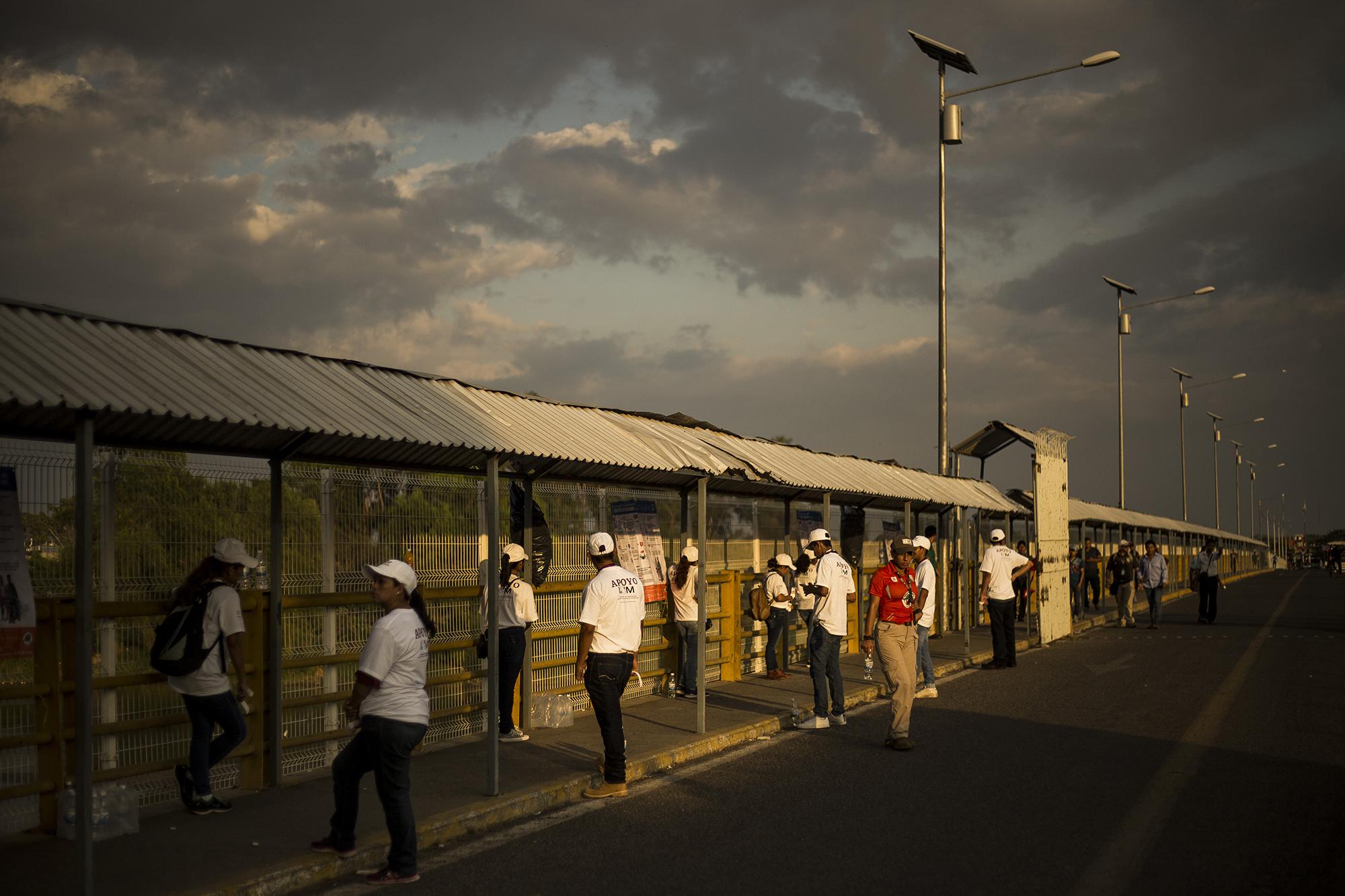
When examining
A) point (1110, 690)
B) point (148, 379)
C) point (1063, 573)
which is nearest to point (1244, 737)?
point (1110, 690)

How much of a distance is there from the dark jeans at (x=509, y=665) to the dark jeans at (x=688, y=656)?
3.64 metres

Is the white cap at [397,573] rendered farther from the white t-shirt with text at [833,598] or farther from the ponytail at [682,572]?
the ponytail at [682,572]

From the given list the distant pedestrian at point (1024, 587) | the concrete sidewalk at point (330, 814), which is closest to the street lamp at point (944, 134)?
the distant pedestrian at point (1024, 587)

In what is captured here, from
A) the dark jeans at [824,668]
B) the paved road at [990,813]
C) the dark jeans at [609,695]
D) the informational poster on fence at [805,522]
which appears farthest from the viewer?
the informational poster on fence at [805,522]

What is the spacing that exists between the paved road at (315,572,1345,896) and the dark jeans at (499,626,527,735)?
2130 mm

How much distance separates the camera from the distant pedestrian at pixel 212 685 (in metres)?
8.16

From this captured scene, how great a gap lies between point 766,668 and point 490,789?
357 inches

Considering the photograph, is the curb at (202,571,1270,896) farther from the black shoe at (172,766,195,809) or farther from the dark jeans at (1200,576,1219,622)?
the dark jeans at (1200,576,1219,622)

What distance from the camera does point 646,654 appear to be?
49.3ft

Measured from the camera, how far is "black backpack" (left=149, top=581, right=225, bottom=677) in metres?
8.02

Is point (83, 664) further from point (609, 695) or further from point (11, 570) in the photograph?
point (609, 695)

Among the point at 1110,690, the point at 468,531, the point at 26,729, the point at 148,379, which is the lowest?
the point at 1110,690

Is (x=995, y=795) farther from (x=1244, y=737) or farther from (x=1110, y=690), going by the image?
(x=1110, y=690)

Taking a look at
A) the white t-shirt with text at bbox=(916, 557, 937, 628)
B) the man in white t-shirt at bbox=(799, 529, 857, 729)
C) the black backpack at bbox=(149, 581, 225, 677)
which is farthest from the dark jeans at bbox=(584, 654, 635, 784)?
the white t-shirt with text at bbox=(916, 557, 937, 628)
